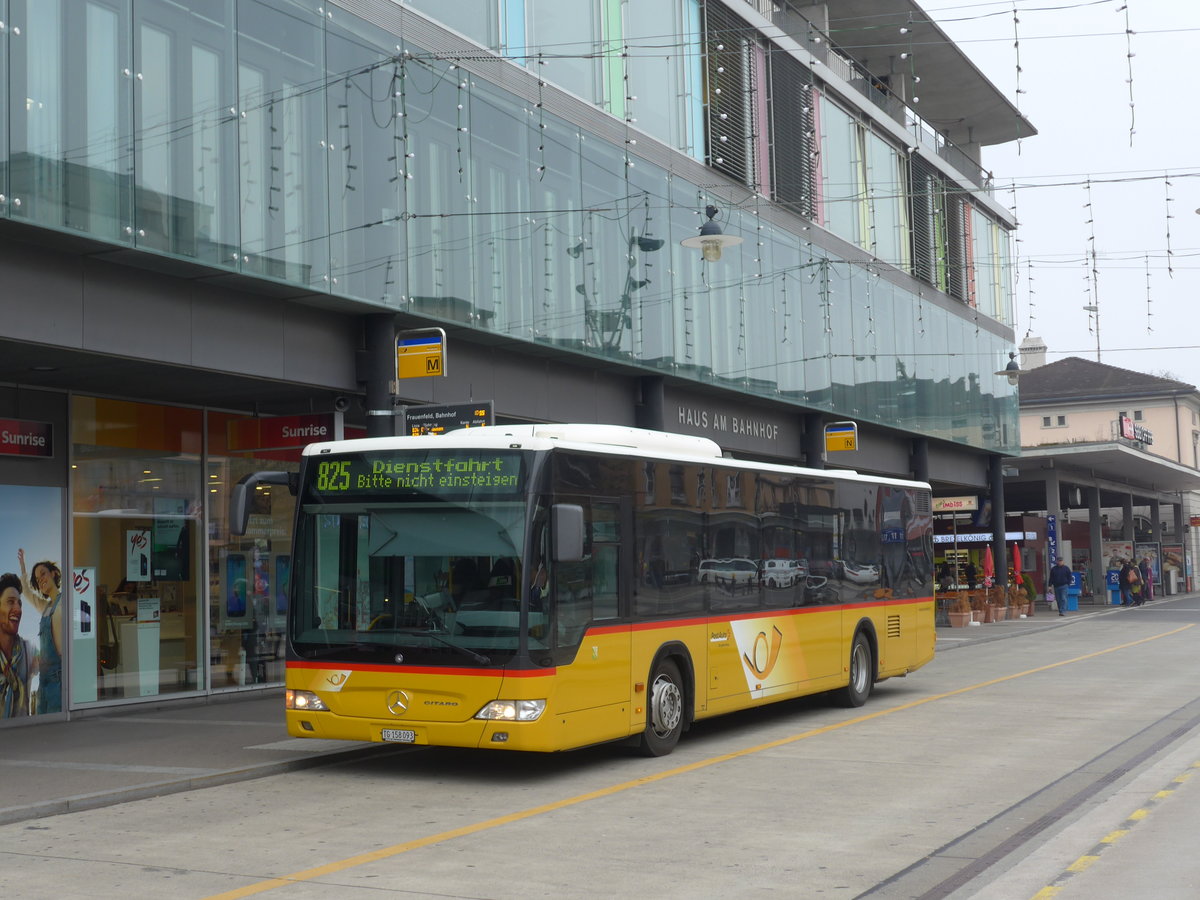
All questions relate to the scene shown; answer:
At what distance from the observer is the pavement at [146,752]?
10.8m

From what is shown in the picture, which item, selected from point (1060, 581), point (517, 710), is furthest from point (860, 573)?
point (1060, 581)

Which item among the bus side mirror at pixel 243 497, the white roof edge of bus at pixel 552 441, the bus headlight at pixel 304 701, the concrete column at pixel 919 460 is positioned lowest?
the bus headlight at pixel 304 701

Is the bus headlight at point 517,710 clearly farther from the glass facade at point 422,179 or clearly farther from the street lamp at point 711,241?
the street lamp at point 711,241

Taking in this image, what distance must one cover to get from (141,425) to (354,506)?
7.47 metres

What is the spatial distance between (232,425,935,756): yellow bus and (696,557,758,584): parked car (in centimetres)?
3

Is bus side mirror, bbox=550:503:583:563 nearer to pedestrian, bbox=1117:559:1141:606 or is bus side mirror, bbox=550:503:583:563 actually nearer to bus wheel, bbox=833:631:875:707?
bus wheel, bbox=833:631:875:707

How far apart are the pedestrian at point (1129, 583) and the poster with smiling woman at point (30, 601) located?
44273mm

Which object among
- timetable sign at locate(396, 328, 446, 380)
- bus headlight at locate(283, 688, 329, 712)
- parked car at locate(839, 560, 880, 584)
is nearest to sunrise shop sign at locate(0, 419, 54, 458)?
timetable sign at locate(396, 328, 446, 380)

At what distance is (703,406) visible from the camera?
86.0ft

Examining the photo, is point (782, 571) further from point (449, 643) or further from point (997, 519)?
point (997, 519)

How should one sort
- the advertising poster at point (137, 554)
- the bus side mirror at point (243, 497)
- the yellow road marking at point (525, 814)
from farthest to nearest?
the advertising poster at point (137, 554) < the bus side mirror at point (243, 497) < the yellow road marking at point (525, 814)

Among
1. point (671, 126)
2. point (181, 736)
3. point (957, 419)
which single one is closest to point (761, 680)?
point (181, 736)

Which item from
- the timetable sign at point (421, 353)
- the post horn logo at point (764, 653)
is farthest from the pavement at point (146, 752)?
the timetable sign at point (421, 353)

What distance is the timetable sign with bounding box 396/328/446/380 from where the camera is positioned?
659 inches
